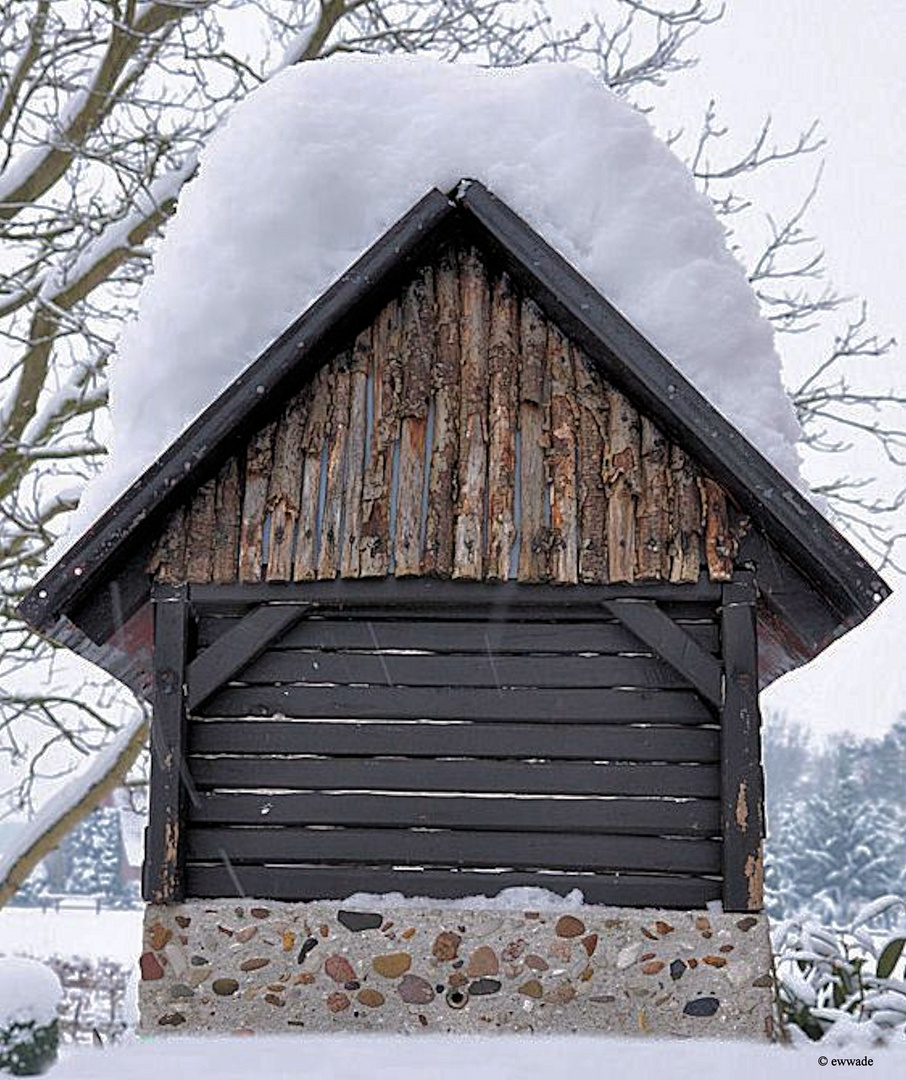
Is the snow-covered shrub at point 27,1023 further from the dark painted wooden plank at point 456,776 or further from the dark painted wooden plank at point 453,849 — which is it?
the dark painted wooden plank at point 456,776

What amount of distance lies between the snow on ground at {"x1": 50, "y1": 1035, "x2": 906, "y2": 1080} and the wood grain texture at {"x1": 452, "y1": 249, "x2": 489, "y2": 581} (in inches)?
64.8

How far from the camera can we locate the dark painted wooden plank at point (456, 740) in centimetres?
496

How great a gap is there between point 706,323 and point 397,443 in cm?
126

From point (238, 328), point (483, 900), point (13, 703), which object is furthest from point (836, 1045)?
point (13, 703)

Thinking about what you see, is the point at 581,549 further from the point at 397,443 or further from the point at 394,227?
the point at 394,227

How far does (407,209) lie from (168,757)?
89.7 inches

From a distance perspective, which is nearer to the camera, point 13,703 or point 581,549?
point 581,549

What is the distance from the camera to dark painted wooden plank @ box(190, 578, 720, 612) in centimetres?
496

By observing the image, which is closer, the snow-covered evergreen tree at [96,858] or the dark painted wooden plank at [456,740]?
the dark painted wooden plank at [456,740]

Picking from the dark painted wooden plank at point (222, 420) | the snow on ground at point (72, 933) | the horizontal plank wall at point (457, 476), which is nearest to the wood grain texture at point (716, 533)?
the horizontal plank wall at point (457, 476)

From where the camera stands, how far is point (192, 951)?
15.9 feet

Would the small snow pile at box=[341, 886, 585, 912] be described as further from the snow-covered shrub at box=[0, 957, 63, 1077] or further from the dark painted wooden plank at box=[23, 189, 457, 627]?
the dark painted wooden plank at box=[23, 189, 457, 627]

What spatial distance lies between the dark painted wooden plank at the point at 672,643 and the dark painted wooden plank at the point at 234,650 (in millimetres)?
1234

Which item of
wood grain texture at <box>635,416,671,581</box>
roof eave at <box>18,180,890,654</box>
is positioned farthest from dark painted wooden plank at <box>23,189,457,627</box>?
wood grain texture at <box>635,416,671,581</box>
